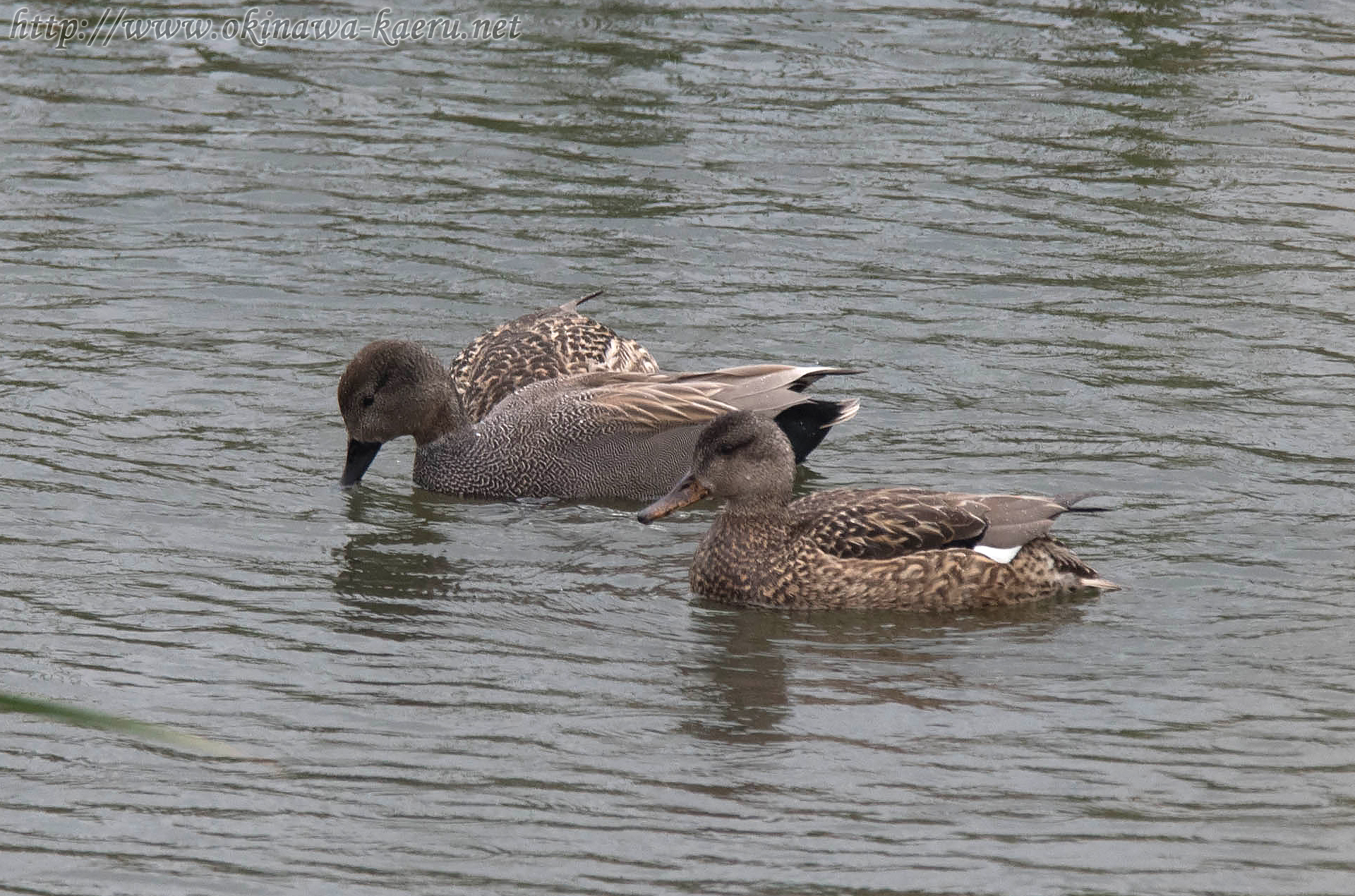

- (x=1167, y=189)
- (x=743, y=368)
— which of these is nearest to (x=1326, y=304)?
(x=1167, y=189)

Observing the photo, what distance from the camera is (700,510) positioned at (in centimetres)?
1015

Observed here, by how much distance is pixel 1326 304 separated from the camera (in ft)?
39.8

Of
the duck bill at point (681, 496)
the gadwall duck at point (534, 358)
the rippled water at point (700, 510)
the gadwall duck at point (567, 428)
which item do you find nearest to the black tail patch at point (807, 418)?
the gadwall duck at point (567, 428)

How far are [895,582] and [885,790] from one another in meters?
2.06

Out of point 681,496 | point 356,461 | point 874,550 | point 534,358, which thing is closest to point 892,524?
point 874,550

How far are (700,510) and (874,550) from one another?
4.88 ft

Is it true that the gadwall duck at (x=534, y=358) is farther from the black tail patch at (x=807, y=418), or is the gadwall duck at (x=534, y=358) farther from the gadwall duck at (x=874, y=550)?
the gadwall duck at (x=874, y=550)

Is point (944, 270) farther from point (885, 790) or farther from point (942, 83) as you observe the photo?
point (885, 790)

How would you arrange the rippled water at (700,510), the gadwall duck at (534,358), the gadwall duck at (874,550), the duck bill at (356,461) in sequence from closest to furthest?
the rippled water at (700,510)
the gadwall duck at (874,550)
the duck bill at (356,461)
the gadwall duck at (534,358)

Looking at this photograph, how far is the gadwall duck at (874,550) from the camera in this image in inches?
345

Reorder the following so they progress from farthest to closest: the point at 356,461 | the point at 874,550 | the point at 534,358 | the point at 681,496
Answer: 1. the point at 534,358
2. the point at 356,461
3. the point at 681,496
4. the point at 874,550

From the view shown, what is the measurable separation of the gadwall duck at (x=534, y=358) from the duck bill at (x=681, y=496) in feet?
7.49

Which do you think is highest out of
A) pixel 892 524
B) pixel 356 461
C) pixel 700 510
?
pixel 892 524

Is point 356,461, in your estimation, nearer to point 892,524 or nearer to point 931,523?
point 892,524
